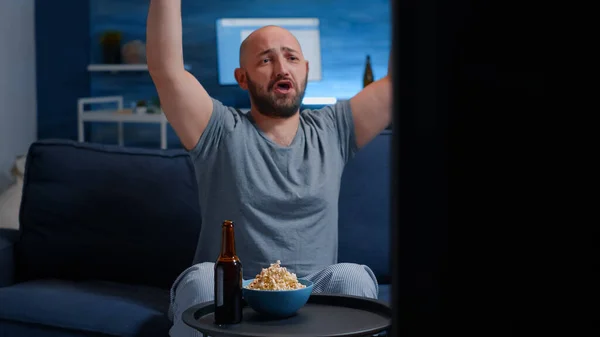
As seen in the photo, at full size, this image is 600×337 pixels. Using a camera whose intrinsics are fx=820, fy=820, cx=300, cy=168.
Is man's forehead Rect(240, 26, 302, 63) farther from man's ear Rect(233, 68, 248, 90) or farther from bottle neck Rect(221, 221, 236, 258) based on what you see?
bottle neck Rect(221, 221, 236, 258)

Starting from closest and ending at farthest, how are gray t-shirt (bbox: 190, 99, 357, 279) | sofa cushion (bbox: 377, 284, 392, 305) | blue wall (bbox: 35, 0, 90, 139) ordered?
gray t-shirt (bbox: 190, 99, 357, 279)
sofa cushion (bbox: 377, 284, 392, 305)
blue wall (bbox: 35, 0, 90, 139)

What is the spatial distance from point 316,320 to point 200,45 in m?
3.87

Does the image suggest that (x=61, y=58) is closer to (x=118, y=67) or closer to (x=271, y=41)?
(x=118, y=67)

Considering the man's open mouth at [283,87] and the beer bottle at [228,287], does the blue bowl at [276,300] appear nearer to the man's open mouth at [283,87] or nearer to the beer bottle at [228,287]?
the beer bottle at [228,287]

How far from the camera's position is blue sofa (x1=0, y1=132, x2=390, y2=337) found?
237 cm

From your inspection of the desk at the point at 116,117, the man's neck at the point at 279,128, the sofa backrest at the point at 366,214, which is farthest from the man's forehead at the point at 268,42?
the desk at the point at 116,117

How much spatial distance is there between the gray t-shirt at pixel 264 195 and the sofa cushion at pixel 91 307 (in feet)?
0.75

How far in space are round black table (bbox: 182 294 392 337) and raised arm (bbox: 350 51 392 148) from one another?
551mm

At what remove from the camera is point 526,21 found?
333 millimetres

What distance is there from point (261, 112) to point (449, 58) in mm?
1748

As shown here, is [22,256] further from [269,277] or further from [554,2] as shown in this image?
[554,2]

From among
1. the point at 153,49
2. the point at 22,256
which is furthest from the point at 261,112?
the point at 22,256

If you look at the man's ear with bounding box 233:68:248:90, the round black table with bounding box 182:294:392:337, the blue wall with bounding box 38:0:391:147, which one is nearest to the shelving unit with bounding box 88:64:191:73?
the blue wall with bounding box 38:0:391:147

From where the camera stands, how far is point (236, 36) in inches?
190
